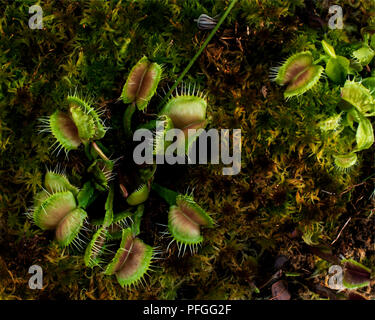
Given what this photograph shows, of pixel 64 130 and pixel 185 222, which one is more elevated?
pixel 64 130

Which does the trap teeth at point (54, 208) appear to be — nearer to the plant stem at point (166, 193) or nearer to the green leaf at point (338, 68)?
the plant stem at point (166, 193)

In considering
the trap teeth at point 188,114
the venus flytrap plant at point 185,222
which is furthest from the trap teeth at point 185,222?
the trap teeth at point 188,114

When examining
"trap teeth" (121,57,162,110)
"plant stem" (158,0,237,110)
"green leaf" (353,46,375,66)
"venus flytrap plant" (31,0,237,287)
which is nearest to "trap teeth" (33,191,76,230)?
"venus flytrap plant" (31,0,237,287)

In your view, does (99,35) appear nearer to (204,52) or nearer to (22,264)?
(204,52)

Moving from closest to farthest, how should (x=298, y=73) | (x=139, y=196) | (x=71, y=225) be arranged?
(x=71, y=225)
(x=139, y=196)
(x=298, y=73)

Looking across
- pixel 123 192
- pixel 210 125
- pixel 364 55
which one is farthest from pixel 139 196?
pixel 364 55

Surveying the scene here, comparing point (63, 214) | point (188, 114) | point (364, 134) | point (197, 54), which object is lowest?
point (63, 214)

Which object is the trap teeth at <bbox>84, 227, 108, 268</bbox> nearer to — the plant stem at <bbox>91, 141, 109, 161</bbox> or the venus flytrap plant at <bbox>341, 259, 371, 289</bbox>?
the plant stem at <bbox>91, 141, 109, 161</bbox>

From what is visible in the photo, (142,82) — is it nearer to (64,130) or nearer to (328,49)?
(64,130)

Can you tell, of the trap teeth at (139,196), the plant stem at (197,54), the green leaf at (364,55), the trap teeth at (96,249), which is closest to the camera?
the trap teeth at (96,249)

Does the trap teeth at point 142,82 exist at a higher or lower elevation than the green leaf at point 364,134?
higher
